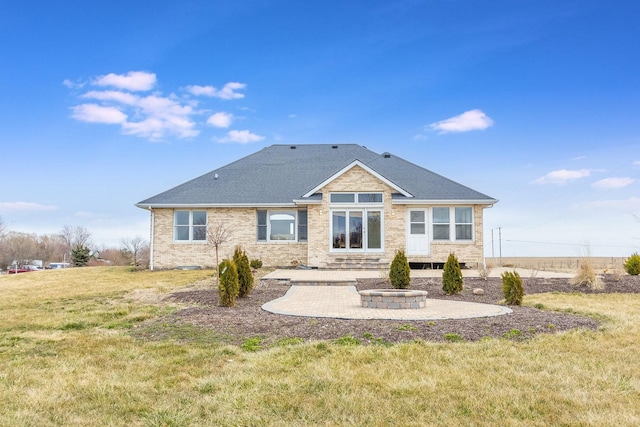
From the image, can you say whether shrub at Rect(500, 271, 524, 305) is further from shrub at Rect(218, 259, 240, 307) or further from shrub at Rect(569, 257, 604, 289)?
shrub at Rect(218, 259, 240, 307)

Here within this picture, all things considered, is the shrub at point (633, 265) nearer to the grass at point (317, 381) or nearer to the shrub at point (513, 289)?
the shrub at point (513, 289)

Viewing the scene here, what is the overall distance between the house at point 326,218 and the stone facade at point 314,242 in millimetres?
48

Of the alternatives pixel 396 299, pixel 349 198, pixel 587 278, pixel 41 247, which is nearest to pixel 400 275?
pixel 396 299

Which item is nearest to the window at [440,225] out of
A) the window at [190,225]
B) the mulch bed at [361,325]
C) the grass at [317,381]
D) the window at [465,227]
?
the window at [465,227]

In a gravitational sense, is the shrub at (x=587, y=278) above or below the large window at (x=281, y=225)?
below

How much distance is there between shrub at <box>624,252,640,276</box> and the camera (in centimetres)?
1897

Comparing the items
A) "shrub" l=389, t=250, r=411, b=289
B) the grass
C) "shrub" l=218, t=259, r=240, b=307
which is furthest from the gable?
the grass

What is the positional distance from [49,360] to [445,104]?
55.3 ft

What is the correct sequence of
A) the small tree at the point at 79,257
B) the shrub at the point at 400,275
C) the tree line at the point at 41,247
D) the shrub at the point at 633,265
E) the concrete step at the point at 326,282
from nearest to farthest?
the shrub at the point at 400,275, the concrete step at the point at 326,282, the shrub at the point at 633,265, the small tree at the point at 79,257, the tree line at the point at 41,247

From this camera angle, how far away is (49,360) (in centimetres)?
659

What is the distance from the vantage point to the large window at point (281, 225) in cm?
2411

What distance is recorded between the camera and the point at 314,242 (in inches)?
893

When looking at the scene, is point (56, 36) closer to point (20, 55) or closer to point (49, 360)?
point (20, 55)

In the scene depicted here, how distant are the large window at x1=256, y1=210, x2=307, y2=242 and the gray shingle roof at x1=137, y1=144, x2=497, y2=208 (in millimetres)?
806
